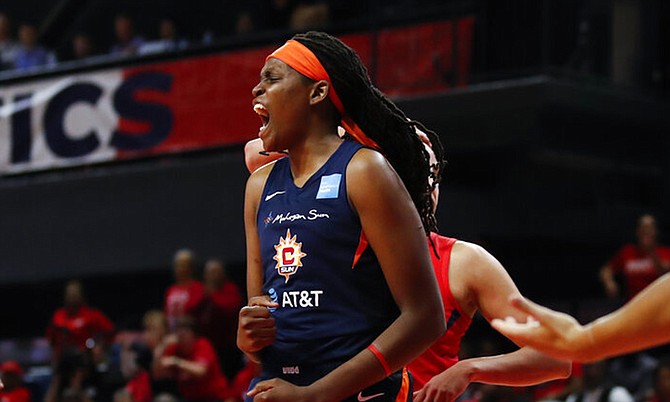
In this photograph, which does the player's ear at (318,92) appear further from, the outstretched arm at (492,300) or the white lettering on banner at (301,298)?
the outstretched arm at (492,300)

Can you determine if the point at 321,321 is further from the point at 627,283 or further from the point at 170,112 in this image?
the point at 170,112

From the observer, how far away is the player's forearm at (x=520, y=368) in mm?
4243

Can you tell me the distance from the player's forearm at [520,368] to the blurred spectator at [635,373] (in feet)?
18.5

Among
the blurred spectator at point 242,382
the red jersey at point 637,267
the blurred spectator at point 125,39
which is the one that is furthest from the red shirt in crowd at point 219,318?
the blurred spectator at point 125,39

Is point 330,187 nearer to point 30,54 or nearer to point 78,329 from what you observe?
point 78,329

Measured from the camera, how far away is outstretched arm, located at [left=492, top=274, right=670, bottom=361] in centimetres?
272

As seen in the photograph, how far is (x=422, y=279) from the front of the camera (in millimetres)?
3480

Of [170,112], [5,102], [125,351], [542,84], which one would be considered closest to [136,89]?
[170,112]

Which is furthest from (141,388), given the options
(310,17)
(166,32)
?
(166,32)

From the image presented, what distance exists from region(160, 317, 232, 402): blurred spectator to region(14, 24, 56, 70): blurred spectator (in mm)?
6026

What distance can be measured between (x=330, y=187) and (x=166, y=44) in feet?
37.9

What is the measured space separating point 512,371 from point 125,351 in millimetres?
8437

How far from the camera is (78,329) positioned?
12.3m

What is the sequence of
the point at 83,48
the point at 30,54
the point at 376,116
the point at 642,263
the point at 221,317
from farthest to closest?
the point at 30,54, the point at 83,48, the point at 221,317, the point at 642,263, the point at 376,116
